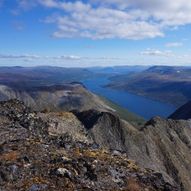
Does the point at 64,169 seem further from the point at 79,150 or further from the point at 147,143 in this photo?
the point at 147,143

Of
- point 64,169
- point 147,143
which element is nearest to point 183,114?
point 147,143

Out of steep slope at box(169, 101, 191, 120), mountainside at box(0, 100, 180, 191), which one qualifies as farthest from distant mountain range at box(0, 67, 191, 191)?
steep slope at box(169, 101, 191, 120)

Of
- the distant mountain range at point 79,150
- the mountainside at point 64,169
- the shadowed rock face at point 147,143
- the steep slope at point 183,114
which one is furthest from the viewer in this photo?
the steep slope at point 183,114

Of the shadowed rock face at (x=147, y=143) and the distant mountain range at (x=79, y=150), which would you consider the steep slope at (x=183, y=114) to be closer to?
the shadowed rock face at (x=147, y=143)

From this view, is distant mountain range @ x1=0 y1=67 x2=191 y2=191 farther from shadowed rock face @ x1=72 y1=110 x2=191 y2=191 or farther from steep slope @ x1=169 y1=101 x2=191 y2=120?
steep slope @ x1=169 y1=101 x2=191 y2=120

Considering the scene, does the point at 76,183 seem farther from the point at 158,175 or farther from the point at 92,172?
the point at 158,175

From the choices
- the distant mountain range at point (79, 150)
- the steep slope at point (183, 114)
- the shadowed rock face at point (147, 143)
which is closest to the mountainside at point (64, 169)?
the distant mountain range at point (79, 150)

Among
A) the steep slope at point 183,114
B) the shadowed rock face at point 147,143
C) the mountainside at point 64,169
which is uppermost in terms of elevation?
the mountainside at point 64,169

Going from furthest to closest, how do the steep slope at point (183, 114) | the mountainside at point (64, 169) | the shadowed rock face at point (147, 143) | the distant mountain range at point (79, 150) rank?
the steep slope at point (183, 114), the shadowed rock face at point (147, 143), the distant mountain range at point (79, 150), the mountainside at point (64, 169)

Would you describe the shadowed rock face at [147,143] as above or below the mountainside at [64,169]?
below

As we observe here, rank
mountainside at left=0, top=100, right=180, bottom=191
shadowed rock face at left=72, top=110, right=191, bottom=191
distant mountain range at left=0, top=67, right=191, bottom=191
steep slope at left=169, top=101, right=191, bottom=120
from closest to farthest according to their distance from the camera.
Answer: mountainside at left=0, top=100, right=180, bottom=191
distant mountain range at left=0, top=67, right=191, bottom=191
shadowed rock face at left=72, top=110, right=191, bottom=191
steep slope at left=169, top=101, right=191, bottom=120

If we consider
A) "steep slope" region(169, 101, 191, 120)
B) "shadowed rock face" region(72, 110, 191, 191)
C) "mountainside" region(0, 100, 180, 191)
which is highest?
"mountainside" region(0, 100, 180, 191)
